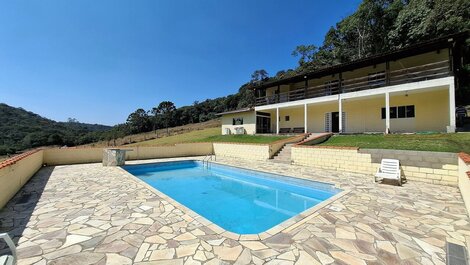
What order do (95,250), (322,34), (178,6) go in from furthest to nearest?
(322,34) → (178,6) → (95,250)

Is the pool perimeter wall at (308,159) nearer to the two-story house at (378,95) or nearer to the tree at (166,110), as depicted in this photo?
the two-story house at (378,95)

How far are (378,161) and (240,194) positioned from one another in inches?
226

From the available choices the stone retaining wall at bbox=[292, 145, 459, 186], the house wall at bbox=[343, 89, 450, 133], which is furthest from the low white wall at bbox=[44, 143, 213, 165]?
the house wall at bbox=[343, 89, 450, 133]

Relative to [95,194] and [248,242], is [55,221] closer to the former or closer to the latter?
[95,194]

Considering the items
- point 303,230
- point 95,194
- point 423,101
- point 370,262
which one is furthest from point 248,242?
point 423,101

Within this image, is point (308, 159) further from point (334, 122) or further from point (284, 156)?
point (334, 122)

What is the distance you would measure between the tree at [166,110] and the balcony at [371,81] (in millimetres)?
46155

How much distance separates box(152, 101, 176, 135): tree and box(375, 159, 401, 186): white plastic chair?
5959cm

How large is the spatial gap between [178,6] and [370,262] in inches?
590

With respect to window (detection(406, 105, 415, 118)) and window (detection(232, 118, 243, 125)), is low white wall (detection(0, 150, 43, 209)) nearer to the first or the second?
window (detection(232, 118, 243, 125))

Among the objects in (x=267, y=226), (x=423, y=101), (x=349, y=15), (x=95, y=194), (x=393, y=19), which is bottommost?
(x=267, y=226)

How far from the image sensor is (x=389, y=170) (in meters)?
7.48

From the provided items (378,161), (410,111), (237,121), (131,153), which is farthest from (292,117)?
(131,153)

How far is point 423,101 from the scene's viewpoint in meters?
13.4
